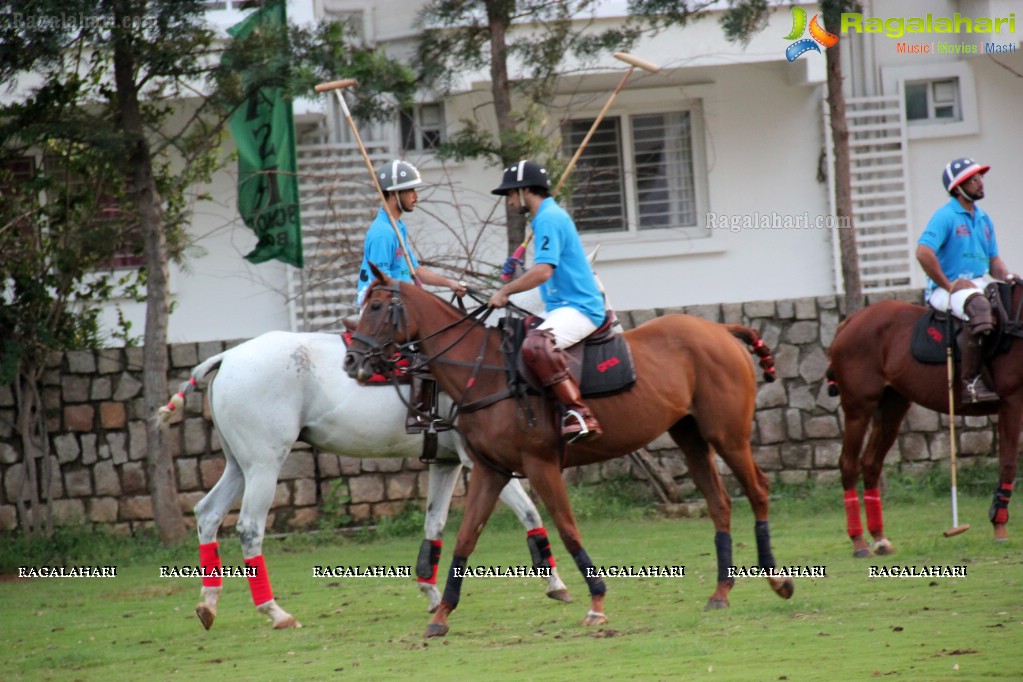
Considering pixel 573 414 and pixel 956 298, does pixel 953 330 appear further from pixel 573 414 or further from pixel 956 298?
pixel 573 414

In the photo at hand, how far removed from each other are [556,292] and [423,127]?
790 centimetres

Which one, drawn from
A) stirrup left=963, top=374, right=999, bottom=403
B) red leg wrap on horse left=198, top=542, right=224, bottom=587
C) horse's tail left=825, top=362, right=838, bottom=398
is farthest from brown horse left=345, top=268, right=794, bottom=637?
stirrup left=963, top=374, right=999, bottom=403

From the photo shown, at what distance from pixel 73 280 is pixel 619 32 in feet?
19.9

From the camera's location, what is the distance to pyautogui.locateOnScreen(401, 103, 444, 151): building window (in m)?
15.6

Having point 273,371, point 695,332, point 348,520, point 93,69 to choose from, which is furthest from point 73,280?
point 695,332

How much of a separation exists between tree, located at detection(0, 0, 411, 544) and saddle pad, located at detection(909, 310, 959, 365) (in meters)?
5.07

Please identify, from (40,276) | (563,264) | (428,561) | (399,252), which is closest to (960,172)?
(563,264)

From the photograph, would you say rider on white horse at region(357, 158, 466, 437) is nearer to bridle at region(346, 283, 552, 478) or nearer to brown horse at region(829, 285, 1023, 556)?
bridle at region(346, 283, 552, 478)

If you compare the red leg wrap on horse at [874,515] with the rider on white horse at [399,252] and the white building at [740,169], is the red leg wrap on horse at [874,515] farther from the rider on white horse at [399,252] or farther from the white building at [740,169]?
the white building at [740,169]

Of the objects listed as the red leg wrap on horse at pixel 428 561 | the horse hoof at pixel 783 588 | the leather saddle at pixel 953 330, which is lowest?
the horse hoof at pixel 783 588

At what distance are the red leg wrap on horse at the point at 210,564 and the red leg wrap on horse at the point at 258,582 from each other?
0.76 ft

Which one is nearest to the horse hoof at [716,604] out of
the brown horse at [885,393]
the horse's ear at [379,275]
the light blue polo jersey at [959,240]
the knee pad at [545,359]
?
the knee pad at [545,359]

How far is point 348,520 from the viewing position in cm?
1328

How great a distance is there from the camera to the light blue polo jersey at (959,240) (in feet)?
33.1
